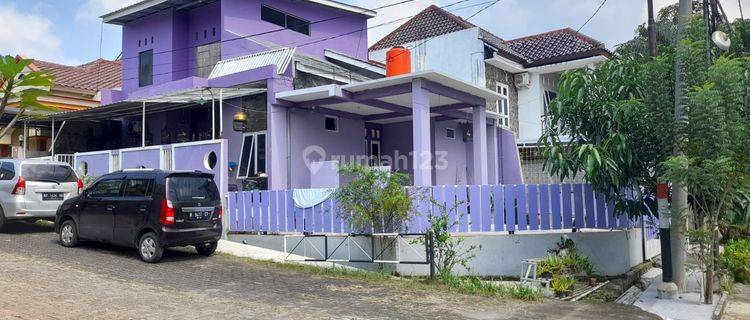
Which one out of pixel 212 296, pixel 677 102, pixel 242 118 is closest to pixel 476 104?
pixel 242 118

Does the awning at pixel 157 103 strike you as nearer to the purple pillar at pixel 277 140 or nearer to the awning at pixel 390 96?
the purple pillar at pixel 277 140

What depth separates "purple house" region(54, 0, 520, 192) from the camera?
567 inches

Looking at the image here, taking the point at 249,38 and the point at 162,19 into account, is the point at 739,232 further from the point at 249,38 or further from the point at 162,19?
the point at 162,19

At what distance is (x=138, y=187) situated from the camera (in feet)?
33.2

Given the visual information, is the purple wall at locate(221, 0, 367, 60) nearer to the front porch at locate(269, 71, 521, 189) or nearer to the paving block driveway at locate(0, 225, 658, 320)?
the front porch at locate(269, 71, 521, 189)

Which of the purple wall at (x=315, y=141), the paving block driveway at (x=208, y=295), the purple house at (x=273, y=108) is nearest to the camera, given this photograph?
the paving block driveway at (x=208, y=295)

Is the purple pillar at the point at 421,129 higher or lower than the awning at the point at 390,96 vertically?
lower

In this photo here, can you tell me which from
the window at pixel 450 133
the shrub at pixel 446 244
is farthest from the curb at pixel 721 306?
the window at pixel 450 133

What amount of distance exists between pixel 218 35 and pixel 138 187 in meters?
9.97

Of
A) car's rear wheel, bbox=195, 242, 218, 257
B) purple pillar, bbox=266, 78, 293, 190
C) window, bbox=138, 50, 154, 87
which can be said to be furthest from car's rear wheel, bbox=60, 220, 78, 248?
window, bbox=138, 50, 154, 87

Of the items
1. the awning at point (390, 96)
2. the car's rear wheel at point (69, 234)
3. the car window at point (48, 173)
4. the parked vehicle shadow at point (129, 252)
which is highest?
the awning at point (390, 96)

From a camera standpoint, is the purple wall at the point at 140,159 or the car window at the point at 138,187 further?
the purple wall at the point at 140,159

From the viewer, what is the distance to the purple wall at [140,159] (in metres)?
15.0

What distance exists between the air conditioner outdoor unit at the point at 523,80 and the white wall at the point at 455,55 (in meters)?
2.66
